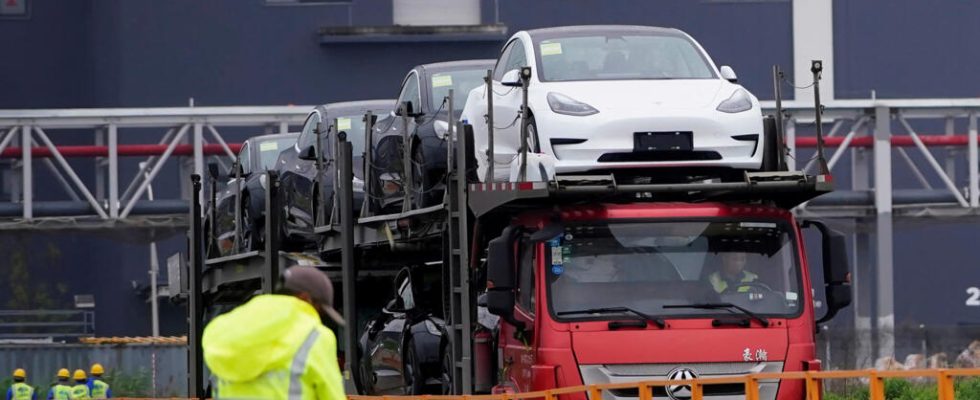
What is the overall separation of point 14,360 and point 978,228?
65.4 feet

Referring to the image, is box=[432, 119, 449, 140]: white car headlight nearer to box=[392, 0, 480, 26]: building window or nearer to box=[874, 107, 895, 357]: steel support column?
box=[874, 107, 895, 357]: steel support column

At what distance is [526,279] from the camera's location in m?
13.1

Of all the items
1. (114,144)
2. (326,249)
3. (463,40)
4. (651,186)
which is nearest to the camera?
(651,186)

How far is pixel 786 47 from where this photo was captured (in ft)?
139

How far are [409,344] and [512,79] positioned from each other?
10.6 ft

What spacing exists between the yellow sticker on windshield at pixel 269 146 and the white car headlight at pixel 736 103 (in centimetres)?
797

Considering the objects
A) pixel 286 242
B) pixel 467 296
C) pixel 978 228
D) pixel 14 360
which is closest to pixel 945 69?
pixel 978 228

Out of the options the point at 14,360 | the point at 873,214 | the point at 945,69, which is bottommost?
the point at 14,360

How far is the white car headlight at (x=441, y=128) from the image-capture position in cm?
1510

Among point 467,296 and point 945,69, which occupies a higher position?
point 945,69

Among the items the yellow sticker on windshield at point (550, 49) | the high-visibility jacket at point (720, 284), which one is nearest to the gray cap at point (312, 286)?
the high-visibility jacket at point (720, 284)

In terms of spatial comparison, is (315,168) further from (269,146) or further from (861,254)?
(861,254)

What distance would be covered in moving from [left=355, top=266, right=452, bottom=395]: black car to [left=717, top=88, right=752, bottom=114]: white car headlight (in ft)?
9.19

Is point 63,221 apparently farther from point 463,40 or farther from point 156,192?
point 463,40
